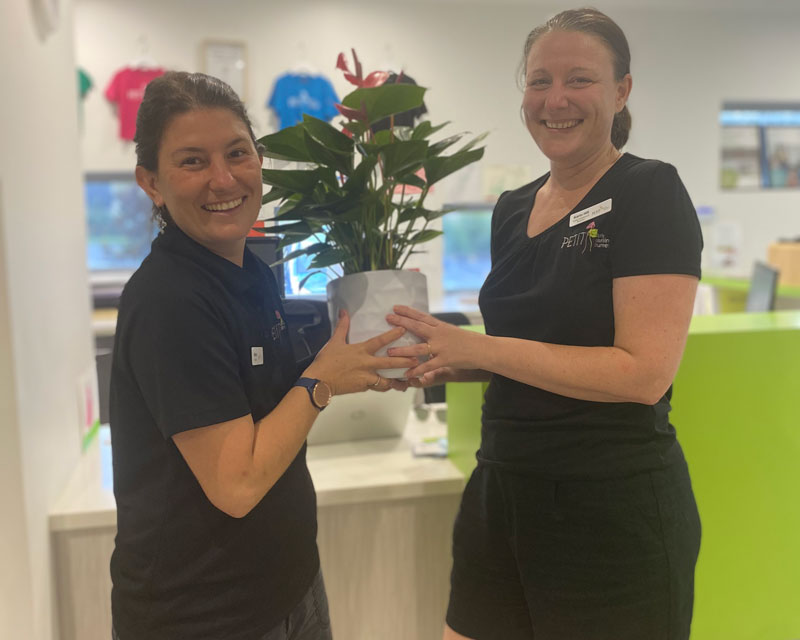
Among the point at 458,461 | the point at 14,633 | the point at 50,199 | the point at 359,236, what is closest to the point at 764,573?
the point at 458,461

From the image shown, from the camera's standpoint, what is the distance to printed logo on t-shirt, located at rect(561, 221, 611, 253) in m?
1.05

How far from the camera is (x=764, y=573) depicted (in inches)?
69.3

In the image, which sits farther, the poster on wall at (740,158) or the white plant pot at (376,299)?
the poster on wall at (740,158)

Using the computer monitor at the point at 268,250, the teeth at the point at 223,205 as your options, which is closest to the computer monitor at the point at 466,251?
the computer monitor at the point at 268,250

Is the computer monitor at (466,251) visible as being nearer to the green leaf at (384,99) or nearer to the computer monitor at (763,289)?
the computer monitor at (763,289)

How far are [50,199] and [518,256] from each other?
131 centimetres

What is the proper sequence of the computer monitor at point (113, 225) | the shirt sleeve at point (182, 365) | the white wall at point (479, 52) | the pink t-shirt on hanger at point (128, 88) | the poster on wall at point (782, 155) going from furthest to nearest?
the poster on wall at point (782, 155)
the computer monitor at point (113, 225)
the white wall at point (479, 52)
the pink t-shirt on hanger at point (128, 88)
the shirt sleeve at point (182, 365)

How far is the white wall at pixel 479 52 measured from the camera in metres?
4.79

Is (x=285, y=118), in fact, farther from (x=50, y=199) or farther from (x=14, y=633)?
(x=14, y=633)

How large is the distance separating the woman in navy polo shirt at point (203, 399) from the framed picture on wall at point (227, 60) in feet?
13.8

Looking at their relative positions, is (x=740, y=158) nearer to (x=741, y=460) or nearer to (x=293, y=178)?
(x=741, y=460)

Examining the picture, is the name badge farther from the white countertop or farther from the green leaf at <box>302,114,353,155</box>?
the white countertop

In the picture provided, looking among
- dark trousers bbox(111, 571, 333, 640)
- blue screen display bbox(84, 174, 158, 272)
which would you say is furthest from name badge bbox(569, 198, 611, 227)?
blue screen display bbox(84, 174, 158, 272)

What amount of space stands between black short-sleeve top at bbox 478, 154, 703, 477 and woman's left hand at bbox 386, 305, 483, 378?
124 millimetres
